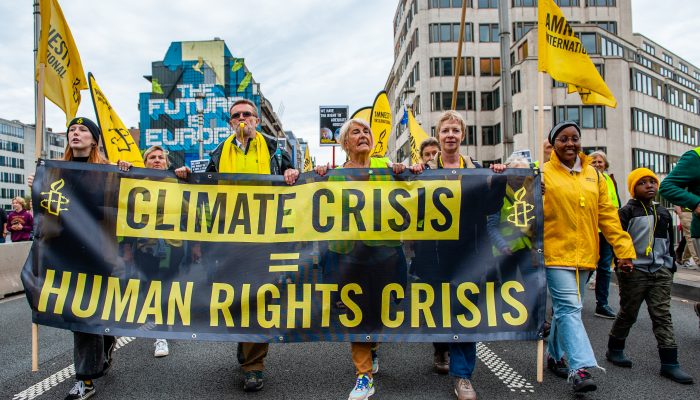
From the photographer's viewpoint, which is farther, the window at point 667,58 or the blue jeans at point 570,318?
the window at point 667,58

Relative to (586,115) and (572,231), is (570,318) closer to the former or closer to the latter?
(572,231)

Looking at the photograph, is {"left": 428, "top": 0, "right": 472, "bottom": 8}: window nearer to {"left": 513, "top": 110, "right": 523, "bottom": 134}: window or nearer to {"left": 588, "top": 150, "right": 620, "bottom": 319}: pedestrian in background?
{"left": 513, "top": 110, "right": 523, "bottom": 134}: window

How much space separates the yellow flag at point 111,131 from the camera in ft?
21.0

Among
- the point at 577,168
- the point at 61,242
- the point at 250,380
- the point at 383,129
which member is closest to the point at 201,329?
the point at 250,380

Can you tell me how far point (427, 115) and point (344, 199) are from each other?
42.0 meters

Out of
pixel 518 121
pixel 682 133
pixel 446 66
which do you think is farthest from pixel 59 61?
pixel 682 133

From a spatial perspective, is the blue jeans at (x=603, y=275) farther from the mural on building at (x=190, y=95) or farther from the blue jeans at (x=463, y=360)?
the mural on building at (x=190, y=95)

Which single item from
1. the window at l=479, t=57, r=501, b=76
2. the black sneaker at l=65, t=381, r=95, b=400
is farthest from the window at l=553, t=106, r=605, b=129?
the black sneaker at l=65, t=381, r=95, b=400

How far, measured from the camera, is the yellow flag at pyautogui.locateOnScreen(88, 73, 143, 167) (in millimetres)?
6410

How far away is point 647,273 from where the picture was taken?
4.23m

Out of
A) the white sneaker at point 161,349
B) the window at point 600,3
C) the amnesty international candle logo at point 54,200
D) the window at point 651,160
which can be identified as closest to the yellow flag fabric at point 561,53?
the amnesty international candle logo at point 54,200

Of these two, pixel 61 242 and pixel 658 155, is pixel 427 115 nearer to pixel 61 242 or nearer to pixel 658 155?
pixel 658 155

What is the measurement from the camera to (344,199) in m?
3.85

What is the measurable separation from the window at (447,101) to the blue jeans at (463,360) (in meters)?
41.9
